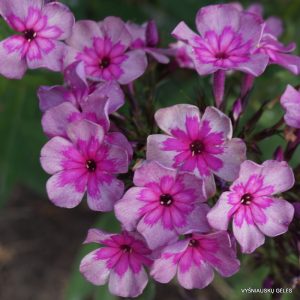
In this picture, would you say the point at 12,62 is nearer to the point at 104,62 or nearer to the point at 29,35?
the point at 29,35

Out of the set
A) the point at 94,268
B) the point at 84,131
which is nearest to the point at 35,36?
the point at 84,131

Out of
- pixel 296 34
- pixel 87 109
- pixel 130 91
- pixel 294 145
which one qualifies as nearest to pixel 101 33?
pixel 130 91

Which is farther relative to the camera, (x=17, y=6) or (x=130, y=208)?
(x=17, y=6)

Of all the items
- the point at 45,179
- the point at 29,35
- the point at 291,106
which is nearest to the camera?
the point at 291,106

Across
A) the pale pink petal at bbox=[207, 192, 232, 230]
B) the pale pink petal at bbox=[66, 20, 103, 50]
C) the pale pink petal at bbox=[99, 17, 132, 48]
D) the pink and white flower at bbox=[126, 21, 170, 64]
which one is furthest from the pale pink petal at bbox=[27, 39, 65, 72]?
the pale pink petal at bbox=[207, 192, 232, 230]

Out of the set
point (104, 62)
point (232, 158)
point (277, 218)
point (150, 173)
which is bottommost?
point (277, 218)

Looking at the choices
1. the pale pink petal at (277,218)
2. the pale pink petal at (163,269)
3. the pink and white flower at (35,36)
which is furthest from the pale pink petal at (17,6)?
the pale pink petal at (277,218)

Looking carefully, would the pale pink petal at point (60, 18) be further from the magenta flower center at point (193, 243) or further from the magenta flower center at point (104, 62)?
the magenta flower center at point (193, 243)
